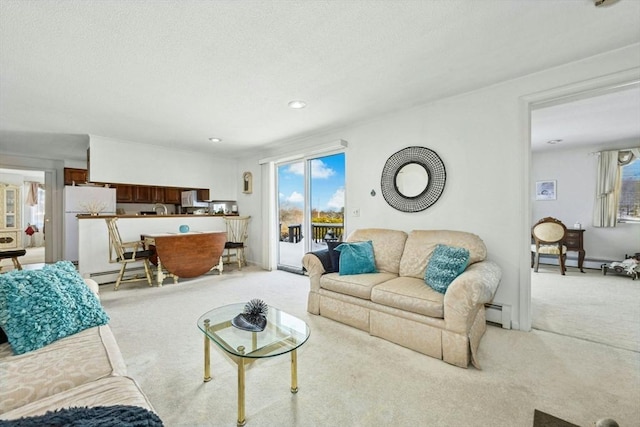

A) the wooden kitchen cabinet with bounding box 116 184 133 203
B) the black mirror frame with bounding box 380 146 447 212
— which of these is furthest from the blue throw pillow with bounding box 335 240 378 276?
the wooden kitchen cabinet with bounding box 116 184 133 203

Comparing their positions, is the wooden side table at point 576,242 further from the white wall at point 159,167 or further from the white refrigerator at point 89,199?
the white refrigerator at point 89,199

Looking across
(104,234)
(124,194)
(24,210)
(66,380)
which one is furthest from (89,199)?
(24,210)

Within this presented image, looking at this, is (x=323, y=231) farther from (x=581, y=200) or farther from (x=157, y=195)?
(x=581, y=200)

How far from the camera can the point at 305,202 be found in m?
4.64

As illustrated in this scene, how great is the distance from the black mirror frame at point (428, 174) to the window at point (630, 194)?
4.43 meters

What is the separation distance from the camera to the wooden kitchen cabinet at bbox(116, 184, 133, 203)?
5.56 meters

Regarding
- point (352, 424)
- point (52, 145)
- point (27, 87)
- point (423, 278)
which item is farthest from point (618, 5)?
point (52, 145)

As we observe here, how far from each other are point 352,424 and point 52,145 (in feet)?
20.7

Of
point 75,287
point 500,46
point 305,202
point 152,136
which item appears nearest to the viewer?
point 75,287

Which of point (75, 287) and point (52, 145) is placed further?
point (52, 145)

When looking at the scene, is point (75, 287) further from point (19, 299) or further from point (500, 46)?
point (500, 46)

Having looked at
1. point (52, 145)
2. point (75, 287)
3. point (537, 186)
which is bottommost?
point (75, 287)

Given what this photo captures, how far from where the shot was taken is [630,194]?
479 centimetres

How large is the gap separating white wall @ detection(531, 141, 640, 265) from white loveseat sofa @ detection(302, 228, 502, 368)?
442 cm
